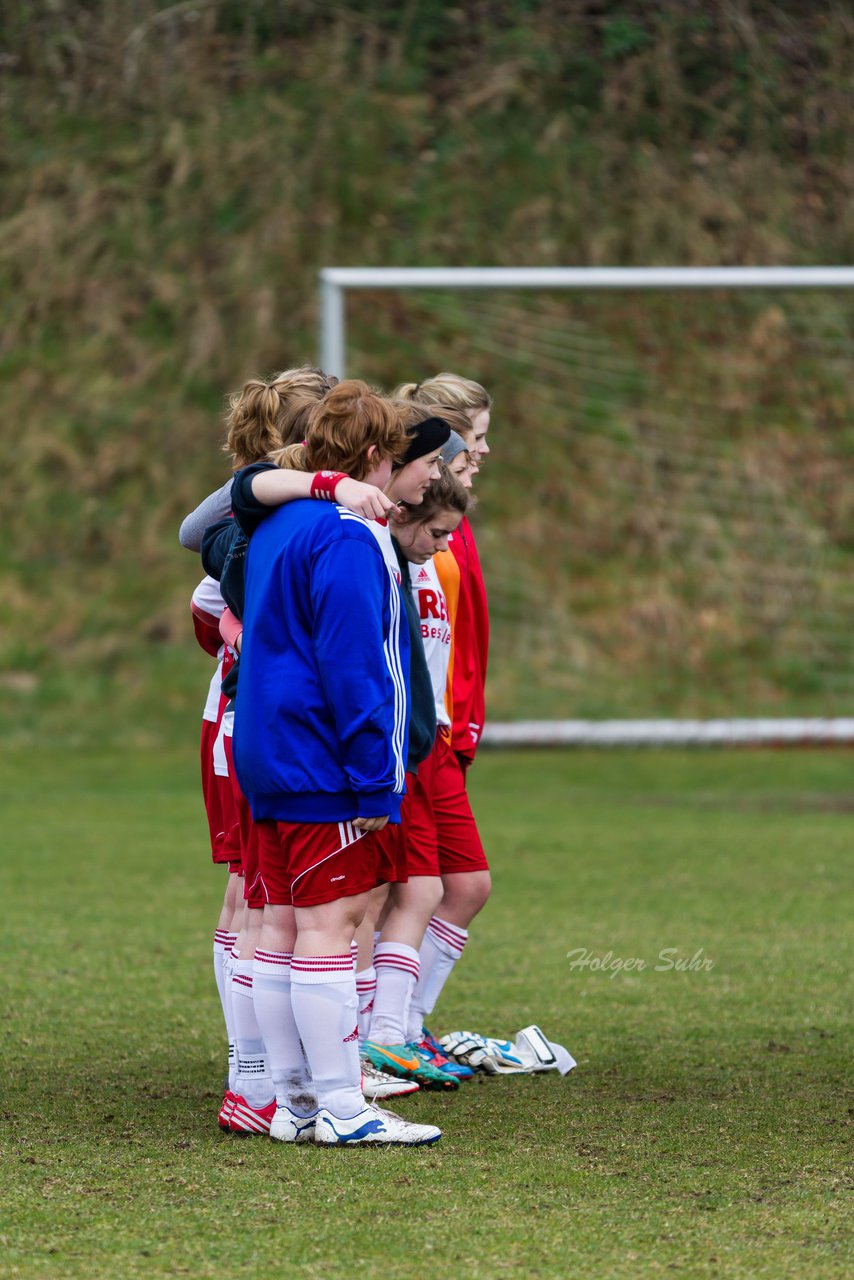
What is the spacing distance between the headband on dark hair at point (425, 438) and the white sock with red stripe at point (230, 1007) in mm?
1136

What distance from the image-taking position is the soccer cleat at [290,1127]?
11.0 feet

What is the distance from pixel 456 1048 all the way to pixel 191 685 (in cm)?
746

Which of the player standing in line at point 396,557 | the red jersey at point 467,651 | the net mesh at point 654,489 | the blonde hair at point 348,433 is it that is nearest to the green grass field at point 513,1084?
the player standing in line at point 396,557

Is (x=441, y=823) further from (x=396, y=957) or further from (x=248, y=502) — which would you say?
(x=248, y=502)

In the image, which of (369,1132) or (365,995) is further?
(365,995)

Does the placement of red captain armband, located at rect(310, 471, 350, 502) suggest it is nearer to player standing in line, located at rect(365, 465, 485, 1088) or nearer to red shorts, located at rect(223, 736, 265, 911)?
player standing in line, located at rect(365, 465, 485, 1088)

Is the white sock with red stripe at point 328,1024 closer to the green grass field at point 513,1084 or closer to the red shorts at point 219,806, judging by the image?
the green grass field at point 513,1084

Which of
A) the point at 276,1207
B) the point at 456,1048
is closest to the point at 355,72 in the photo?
the point at 456,1048

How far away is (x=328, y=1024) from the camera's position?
130 inches

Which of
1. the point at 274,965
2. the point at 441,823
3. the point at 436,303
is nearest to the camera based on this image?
the point at 274,965

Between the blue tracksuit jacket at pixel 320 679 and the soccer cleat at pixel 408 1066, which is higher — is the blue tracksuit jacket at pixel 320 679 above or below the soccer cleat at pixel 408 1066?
above

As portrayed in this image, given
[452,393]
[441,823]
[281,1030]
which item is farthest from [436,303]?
[281,1030]

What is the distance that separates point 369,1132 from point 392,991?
0.71 meters

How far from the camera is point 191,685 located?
37.2 feet
